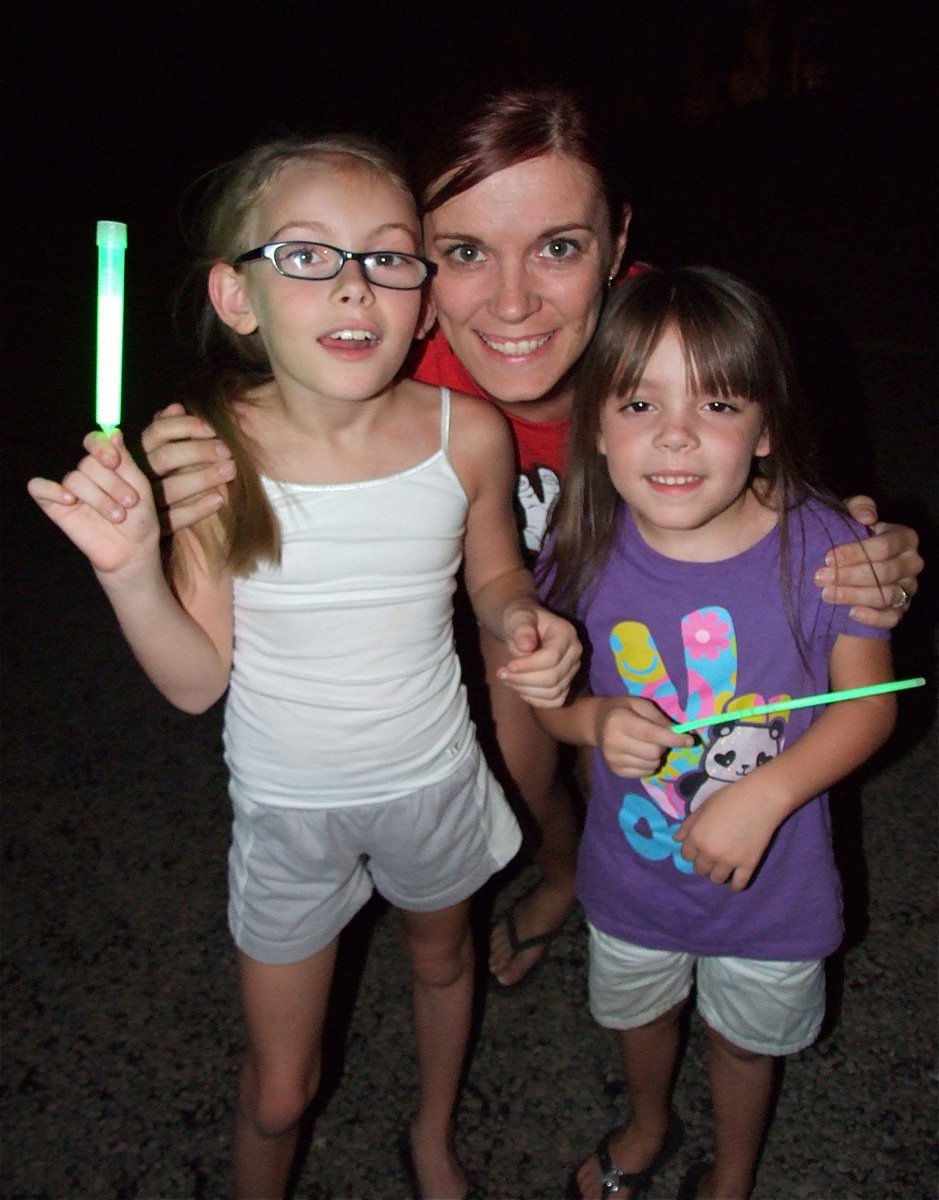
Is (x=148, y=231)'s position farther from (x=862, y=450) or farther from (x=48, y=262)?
(x=862, y=450)

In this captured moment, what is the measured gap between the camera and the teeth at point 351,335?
1333 millimetres

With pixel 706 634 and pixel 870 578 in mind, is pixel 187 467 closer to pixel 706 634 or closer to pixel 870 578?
pixel 706 634

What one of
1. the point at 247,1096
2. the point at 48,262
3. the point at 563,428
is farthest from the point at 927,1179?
the point at 48,262

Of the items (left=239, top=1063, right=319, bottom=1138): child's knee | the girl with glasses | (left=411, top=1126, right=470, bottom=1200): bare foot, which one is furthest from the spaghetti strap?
(left=411, top=1126, right=470, bottom=1200): bare foot

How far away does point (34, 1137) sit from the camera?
1.84 metres

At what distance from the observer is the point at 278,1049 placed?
150cm

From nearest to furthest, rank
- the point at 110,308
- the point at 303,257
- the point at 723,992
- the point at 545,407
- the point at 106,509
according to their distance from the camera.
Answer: the point at 110,308
the point at 106,509
the point at 303,257
the point at 723,992
the point at 545,407

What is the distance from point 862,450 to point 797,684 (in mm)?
3081

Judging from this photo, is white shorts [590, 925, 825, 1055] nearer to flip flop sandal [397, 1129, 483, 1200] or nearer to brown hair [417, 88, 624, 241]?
flip flop sandal [397, 1129, 483, 1200]

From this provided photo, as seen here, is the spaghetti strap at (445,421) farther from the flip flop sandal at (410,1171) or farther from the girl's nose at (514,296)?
the flip flop sandal at (410,1171)

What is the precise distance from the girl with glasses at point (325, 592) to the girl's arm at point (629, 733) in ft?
0.30

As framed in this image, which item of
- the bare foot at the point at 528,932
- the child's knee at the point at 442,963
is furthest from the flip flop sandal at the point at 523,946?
the child's knee at the point at 442,963

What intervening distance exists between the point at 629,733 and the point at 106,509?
683 mm

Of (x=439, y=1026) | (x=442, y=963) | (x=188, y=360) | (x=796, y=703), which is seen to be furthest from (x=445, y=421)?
(x=188, y=360)
